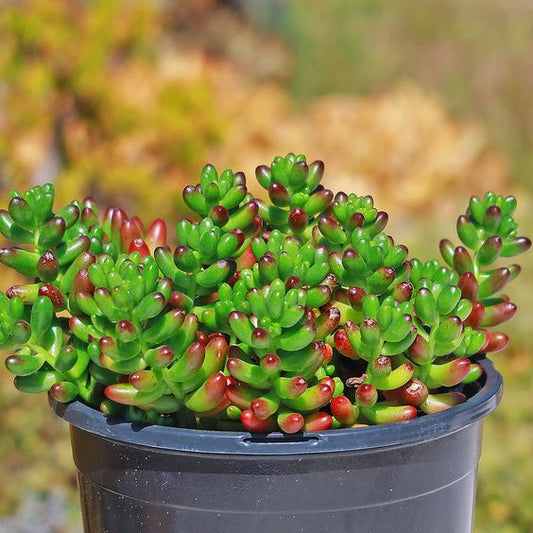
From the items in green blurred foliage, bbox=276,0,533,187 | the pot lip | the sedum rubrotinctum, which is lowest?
the pot lip

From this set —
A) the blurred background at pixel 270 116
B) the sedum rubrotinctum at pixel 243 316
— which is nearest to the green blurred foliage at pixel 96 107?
the blurred background at pixel 270 116

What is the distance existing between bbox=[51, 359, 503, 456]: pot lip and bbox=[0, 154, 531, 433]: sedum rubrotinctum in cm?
2

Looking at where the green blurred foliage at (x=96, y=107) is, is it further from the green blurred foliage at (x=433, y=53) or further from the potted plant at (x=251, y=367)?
the green blurred foliage at (x=433, y=53)

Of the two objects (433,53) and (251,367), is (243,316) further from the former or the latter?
(433,53)

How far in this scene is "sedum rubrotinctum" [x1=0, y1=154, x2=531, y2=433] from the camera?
3.36ft

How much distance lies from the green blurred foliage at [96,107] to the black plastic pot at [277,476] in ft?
9.14

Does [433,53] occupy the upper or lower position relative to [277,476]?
upper

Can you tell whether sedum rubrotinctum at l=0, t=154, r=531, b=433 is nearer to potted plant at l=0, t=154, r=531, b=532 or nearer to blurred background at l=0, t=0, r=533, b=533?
potted plant at l=0, t=154, r=531, b=532

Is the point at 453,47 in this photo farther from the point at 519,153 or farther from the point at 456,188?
the point at 456,188

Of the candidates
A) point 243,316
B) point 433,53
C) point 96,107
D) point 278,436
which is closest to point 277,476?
point 278,436

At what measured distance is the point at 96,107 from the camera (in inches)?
162

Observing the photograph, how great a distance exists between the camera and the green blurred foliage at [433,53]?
7840 mm

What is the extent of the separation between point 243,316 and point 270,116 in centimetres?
510

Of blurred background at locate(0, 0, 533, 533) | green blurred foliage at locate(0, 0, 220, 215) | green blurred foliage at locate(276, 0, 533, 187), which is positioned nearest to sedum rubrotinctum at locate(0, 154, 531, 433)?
blurred background at locate(0, 0, 533, 533)
